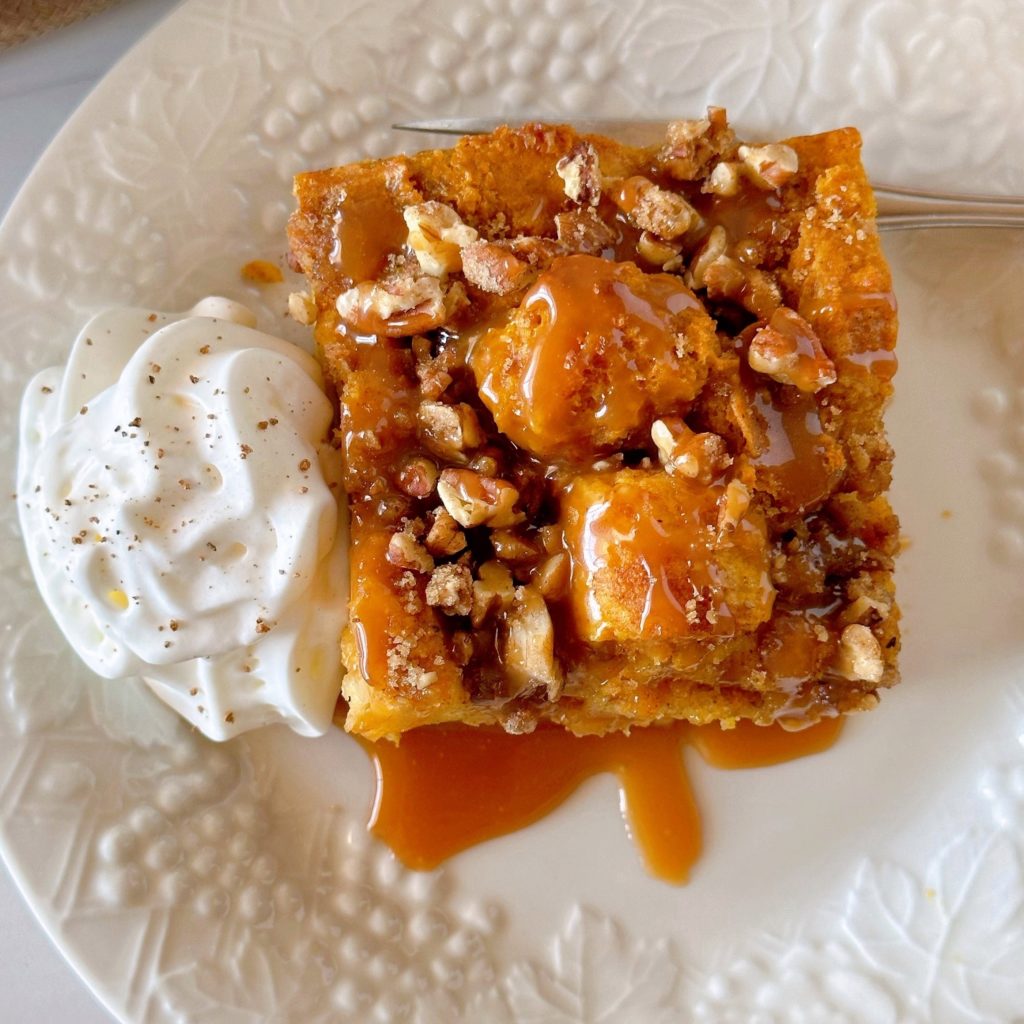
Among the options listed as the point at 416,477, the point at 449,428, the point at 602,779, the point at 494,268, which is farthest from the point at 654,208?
the point at 602,779

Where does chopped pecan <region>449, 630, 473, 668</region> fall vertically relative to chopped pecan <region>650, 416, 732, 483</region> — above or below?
below

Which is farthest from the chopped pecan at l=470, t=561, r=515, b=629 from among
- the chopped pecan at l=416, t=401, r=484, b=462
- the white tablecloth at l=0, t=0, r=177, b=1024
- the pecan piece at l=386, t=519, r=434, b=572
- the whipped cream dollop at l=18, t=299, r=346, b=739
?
the white tablecloth at l=0, t=0, r=177, b=1024

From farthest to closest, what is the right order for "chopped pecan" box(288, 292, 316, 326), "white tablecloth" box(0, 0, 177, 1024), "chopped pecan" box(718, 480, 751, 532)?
"white tablecloth" box(0, 0, 177, 1024)
"chopped pecan" box(288, 292, 316, 326)
"chopped pecan" box(718, 480, 751, 532)

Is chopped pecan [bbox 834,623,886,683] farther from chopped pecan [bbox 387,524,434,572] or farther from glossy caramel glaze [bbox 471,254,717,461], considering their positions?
chopped pecan [bbox 387,524,434,572]

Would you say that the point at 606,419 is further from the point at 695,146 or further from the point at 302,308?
the point at 302,308

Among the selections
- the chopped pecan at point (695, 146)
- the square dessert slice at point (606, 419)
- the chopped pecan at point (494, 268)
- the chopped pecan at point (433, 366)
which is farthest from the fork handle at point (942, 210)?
the chopped pecan at point (433, 366)

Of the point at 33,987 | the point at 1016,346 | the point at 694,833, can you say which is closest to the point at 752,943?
the point at 694,833

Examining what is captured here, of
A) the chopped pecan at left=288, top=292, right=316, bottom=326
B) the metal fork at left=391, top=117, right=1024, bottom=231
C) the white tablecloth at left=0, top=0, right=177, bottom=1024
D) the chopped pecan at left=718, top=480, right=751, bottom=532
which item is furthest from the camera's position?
the white tablecloth at left=0, top=0, right=177, bottom=1024

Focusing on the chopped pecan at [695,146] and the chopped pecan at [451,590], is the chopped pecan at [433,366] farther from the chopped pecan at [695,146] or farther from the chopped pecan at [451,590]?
the chopped pecan at [695,146]
